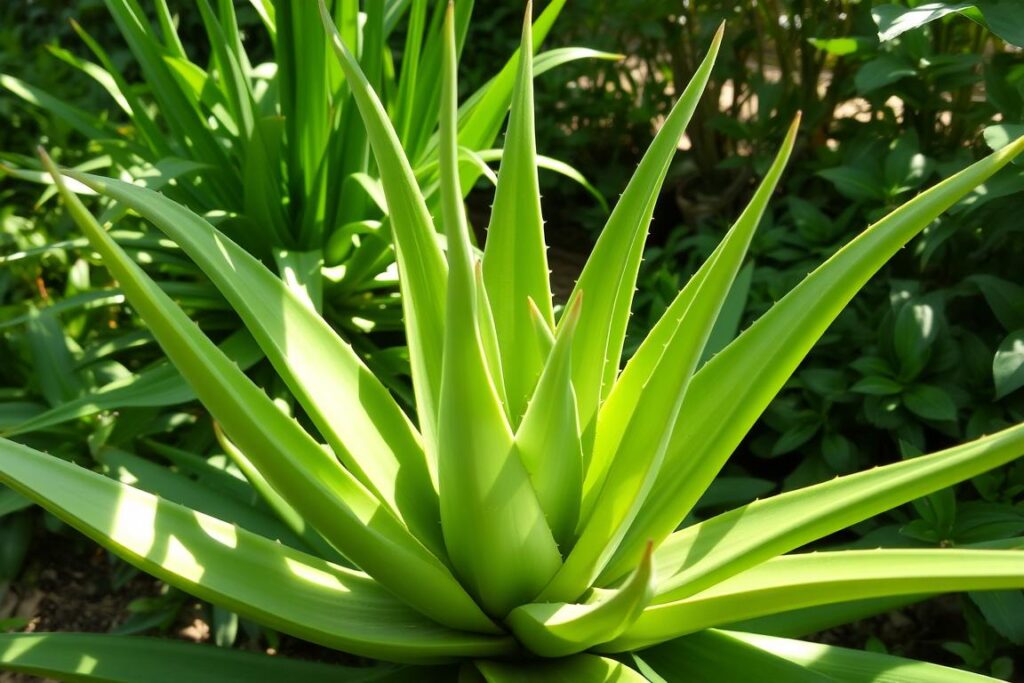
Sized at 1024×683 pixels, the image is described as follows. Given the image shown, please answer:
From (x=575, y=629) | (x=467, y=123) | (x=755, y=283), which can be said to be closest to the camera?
(x=575, y=629)

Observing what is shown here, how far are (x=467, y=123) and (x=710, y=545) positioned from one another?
3.71 ft

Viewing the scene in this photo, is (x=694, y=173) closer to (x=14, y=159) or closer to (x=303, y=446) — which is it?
(x=14, y=159)

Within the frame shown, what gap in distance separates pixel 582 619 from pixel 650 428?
201mm

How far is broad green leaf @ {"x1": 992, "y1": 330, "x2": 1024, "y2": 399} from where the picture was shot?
4.39ft

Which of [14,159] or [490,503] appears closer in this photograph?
[490,503]

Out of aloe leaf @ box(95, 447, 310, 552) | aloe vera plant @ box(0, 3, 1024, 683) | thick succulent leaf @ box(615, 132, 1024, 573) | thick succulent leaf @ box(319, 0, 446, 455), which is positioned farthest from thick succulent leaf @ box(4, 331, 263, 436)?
thick succulent leaf @ box(615, 132, 1024, 573)

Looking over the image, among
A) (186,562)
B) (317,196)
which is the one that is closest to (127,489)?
(186,562)

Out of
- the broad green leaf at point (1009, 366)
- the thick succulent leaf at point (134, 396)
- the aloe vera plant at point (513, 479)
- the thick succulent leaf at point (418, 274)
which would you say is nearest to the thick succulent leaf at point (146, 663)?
the aloe vera plant at point (513, 479)

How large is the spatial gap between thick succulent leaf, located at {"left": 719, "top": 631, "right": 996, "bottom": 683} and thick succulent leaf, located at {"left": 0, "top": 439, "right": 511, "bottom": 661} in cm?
31

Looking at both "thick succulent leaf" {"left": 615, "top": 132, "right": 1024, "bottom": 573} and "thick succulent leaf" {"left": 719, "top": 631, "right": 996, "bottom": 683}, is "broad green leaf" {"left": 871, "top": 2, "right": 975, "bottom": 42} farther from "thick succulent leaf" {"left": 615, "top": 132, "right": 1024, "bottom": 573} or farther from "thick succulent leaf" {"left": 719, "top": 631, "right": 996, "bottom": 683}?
"thick succulent leaf" {"left": 719, "top": 631, "right": 996, "bottom": 683}

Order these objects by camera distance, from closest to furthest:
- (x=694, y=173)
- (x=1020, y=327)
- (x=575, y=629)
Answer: (x=575, y=629) < (x=1020, y=327) < (x=694, y=173)

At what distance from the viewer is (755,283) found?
1.94m

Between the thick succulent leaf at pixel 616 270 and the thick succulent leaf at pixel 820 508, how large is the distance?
0.63 feet

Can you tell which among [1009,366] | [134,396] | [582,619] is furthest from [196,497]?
[1009,366]
